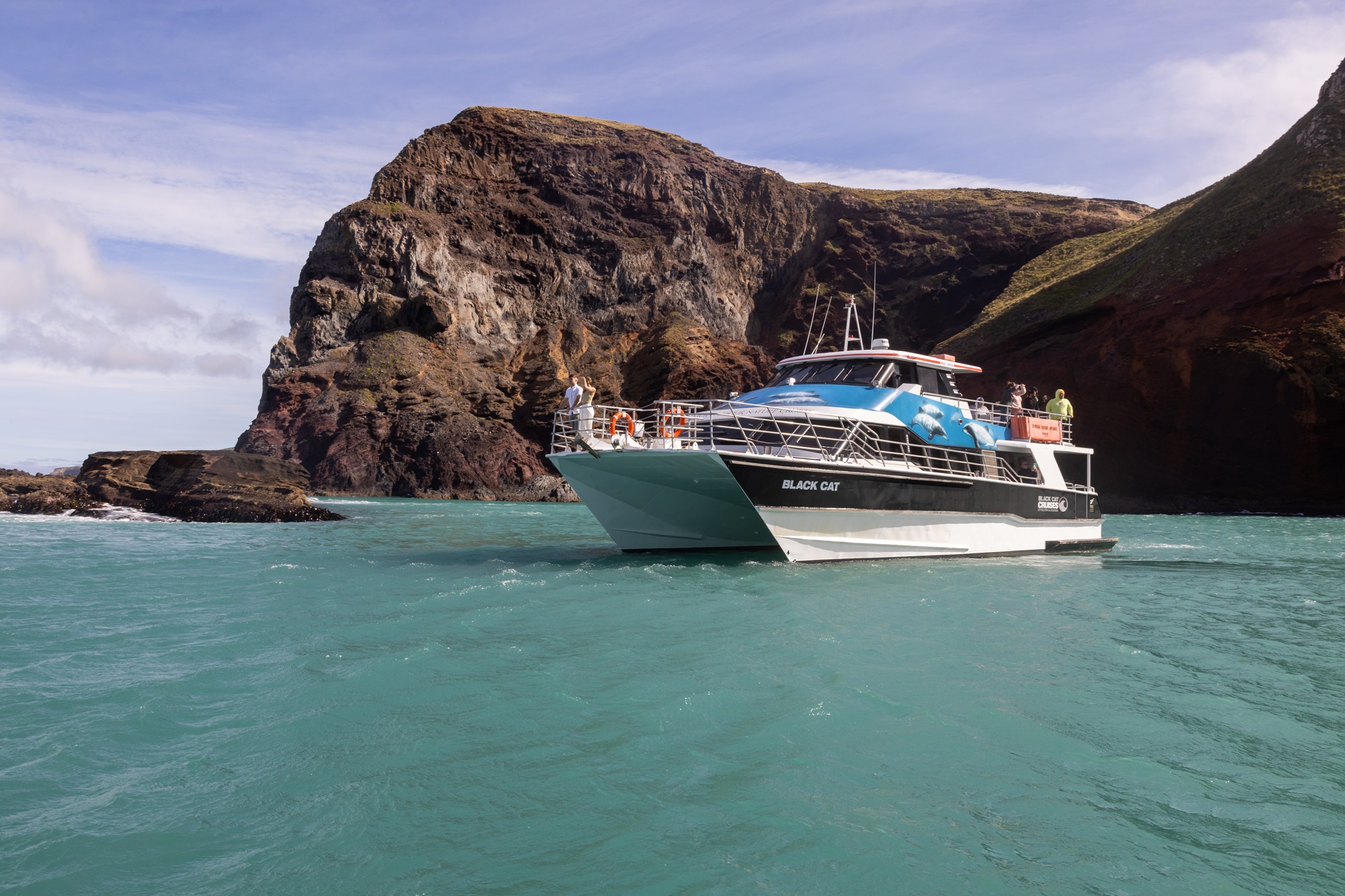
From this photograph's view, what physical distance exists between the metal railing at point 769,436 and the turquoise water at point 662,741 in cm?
339

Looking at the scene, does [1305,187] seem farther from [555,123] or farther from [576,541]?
[555,123]

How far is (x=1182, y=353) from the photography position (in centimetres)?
5144

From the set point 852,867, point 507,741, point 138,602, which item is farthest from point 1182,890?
point 138,602

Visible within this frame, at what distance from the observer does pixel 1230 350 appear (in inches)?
1927

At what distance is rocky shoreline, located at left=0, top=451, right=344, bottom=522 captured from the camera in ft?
91.7

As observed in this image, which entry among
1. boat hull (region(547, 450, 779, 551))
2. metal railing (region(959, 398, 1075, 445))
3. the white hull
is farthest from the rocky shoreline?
metal railing (region(959, 398, 1075, 445))

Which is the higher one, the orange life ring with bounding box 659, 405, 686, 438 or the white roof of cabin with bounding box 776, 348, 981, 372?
the white roof of cabin with bounding box 776, 348, 981, 372

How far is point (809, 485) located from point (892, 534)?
102 inches

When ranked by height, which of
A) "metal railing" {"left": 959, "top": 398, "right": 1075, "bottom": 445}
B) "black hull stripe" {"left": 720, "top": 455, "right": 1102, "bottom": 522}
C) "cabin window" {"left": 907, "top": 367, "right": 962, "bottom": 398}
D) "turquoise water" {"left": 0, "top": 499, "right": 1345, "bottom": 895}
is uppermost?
"cabin window" {"left": 907, "top": 367, "right": 962, "bottom": 398}

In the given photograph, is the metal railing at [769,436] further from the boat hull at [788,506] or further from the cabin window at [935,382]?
the cabin window at [935,382]

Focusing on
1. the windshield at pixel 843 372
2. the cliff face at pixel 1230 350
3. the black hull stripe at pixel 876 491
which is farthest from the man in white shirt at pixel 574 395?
the cliff face at pixel 1230 350

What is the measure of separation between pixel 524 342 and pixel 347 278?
51.8 feet

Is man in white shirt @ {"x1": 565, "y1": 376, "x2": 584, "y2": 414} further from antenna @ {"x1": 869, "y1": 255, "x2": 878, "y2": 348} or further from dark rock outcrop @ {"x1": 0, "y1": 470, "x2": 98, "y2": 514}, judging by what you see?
dark rock outcrop @ {"x1": 0, "y1": 470, "x2": 98, "y2": 514}

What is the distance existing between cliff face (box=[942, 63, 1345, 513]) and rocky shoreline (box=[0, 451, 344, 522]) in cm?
4782
